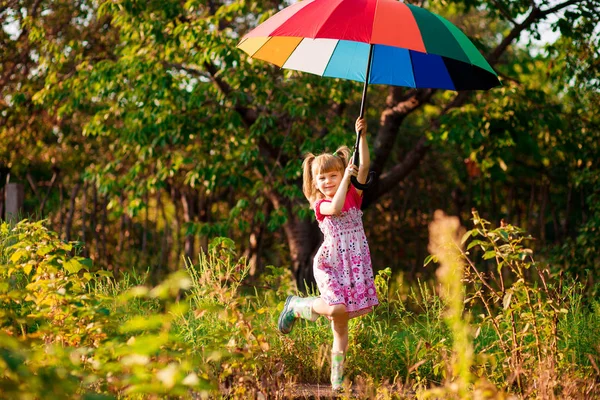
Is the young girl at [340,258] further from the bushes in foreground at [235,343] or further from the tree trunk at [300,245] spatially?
the tree trunk at [300,245]

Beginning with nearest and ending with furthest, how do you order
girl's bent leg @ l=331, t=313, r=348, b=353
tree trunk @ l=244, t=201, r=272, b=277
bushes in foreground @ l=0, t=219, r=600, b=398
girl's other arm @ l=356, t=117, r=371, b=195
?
bushes in foreground @ l=0, t=219, r=600, b=398 < girl's bent leg @ l=331, t=313, r=348, b=353 < girl's other arm @ l=356, t=117, r=371, b=195 < tree trunk @ l=244, t=201, r=272, b=277

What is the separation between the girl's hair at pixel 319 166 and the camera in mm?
3617

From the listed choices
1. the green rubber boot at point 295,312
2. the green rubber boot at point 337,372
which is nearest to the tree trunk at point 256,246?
the green rubber boot at point 295,312

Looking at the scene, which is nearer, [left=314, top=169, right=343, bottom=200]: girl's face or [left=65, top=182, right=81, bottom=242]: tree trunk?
[left=314, top=169, right=343, bottom=200]: girl's face

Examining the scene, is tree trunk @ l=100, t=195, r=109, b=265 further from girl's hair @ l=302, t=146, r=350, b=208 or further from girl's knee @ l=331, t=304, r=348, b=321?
girl's knee @ l=331, t=304, r=348, b=321

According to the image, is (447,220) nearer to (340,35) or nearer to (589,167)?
(340,35)

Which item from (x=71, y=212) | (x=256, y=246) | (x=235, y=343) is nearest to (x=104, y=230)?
(x=71, y=212)

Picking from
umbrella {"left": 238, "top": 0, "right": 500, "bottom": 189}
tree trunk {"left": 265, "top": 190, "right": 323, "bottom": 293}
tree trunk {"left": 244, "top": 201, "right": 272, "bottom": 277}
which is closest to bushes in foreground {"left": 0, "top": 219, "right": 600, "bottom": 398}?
umbrella {"left": 238, "top": 0, "right": 500, "bottom": 189}

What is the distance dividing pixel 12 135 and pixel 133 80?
216 centimetres

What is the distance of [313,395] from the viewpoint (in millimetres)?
3354

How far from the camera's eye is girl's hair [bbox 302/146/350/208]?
3.62 metres

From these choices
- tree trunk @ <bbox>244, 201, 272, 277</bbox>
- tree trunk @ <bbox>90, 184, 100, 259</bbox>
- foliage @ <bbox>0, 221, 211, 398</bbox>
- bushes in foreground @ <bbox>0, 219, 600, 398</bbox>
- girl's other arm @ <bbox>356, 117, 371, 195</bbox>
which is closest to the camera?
foliage @ <bbox>0, 221, 211, 398</bbox>

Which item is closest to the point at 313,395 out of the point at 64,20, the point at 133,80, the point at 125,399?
the point at 125,399

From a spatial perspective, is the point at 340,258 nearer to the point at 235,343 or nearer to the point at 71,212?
the point at 235,343
